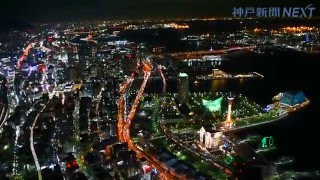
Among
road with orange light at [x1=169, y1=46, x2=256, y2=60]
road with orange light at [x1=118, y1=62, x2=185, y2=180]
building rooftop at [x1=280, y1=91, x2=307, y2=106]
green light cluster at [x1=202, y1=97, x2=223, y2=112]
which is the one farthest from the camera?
road with orange light at [x1=169, y1=46, x2=256, y2=60]

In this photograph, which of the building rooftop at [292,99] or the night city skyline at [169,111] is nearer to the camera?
the night city skyline at [169,111]

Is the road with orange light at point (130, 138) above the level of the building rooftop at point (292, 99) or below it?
below

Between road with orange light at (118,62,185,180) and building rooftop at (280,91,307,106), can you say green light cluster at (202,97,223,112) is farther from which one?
road with orange light at (118,62,185,180)

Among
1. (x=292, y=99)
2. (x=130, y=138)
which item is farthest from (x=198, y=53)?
(x=130, y=138)

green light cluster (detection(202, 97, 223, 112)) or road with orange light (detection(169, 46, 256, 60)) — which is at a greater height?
road with orange light (detection(169, 46, 256, 60))

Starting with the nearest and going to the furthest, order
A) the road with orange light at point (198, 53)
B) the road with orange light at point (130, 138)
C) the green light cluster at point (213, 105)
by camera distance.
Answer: the road with orange light at point (130, 138) → the green light cluster at point (213, 105) → the road with orange light at point (198, 53)

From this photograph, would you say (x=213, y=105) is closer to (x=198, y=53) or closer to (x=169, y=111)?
(x=169, y=111)

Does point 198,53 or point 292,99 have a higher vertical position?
point 198,53

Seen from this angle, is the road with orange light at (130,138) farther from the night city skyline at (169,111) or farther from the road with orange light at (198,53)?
the road with orange light at (198,53)

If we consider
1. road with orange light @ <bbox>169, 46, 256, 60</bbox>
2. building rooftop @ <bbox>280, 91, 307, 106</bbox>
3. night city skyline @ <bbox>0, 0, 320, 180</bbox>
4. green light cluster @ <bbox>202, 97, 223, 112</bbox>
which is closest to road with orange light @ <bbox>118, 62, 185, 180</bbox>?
night city skyline @ <bbox>0, 0, 320, 180</bbox>

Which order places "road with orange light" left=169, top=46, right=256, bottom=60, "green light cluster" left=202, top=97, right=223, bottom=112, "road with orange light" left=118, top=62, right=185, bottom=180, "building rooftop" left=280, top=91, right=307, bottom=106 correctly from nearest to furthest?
"road with orange light" left=118, top=62, right=185, bottom=180 < "green light cluster" left=202, top=97, right=223, bottom=112 < "building rooftop" left=280, top=91, right=307, bottom=106 < "road with orange light" left=169, top=46, right=256, bottom=60

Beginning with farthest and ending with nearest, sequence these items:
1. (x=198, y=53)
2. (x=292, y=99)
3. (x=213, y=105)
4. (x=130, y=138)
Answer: (x=198, y=53)
(x=292, y=99)
(x=213, y=105)
(x=130, y=138)

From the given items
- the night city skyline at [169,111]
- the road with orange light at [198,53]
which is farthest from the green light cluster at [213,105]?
the road with orange light at [198,53]

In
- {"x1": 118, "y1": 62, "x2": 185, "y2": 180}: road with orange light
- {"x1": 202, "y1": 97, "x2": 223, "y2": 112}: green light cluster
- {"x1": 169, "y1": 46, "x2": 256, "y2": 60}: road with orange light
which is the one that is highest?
{"x1": 169, "y1": 46, "x2": 256, "y2": 60}: road with orange light
